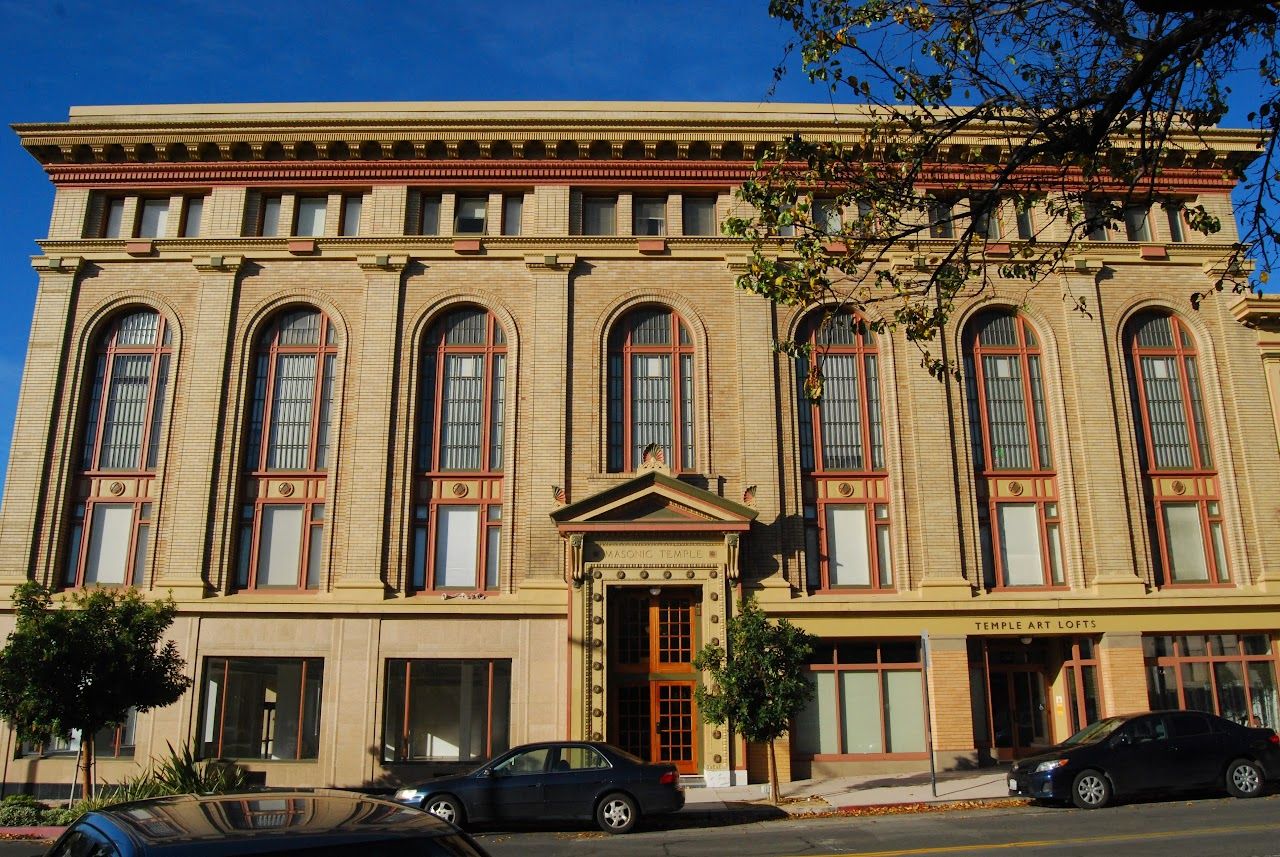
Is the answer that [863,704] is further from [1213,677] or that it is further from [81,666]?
[81,666]

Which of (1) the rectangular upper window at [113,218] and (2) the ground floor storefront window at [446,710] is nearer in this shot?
(2) the ground floor storefront window at [446,710]

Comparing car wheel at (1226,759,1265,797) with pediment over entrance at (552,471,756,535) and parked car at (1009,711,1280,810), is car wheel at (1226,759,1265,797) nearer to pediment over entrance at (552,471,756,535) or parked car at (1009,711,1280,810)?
parked car at (1009,711,1280,810)

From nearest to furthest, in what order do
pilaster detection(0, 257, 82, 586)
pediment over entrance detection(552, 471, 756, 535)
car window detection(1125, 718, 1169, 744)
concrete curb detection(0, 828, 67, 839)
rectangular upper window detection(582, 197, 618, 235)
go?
concrete curb detection(0, 828, 67, 839) → car window detection(1125, 718, 1169, 744) → pediment over entrance detection(552, 471, 756, 535) → pilaster detection(0, 257, 82, 586) → rectangular upper window detection(582, 197, 618, 235)

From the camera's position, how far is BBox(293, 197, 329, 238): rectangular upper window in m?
26.2

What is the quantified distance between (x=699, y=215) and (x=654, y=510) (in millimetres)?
8335

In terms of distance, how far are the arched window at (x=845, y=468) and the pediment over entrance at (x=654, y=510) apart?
2.47 metres

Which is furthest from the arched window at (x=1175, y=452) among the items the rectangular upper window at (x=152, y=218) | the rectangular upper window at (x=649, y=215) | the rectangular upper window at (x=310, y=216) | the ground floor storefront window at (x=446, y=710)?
the rectangular upper window at (x=152, y=218)

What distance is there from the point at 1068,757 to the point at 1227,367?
1386 centimetres

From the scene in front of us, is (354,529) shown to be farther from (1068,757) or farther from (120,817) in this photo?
(120,817)

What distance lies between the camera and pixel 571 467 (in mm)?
24094

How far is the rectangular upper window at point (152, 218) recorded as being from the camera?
26.1 m

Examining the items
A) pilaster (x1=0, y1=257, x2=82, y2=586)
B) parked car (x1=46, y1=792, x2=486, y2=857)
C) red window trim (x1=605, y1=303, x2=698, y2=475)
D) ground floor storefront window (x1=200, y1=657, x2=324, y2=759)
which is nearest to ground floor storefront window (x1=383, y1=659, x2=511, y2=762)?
ground floor storefront window (x1=200, y1=657, x2=324, y2=759)

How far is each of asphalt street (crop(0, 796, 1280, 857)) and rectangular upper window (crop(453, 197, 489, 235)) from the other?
15530 millimetres

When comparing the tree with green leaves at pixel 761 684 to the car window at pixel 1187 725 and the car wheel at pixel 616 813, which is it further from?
the car window at pixel 1187 725
